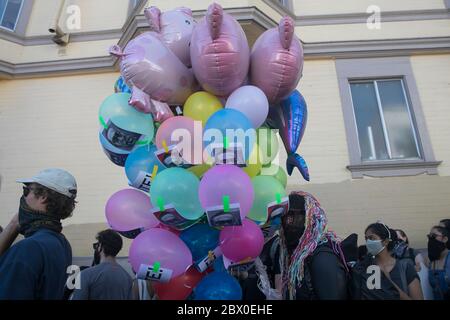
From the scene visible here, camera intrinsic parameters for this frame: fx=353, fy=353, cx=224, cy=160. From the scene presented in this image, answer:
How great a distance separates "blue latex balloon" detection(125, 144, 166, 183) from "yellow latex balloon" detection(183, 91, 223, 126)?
34cm

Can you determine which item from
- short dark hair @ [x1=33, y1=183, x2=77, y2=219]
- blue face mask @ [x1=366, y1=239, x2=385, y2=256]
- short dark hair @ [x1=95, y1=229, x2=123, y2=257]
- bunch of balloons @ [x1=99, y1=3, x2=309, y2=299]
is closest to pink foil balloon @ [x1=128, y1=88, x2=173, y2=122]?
bunch of balloons @ [x1=99, y1=3, x2=309, y2=299]

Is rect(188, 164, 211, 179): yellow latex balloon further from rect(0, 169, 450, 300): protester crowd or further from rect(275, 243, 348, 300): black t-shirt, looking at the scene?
rect(275, 243, 348, 300): black t-shirt

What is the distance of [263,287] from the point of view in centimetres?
217

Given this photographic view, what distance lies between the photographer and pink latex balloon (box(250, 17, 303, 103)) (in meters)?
2.09

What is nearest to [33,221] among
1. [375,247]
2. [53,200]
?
[53,200]

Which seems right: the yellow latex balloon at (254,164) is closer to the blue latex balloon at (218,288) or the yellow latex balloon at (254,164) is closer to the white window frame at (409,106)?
the blue latex balloon at (218,288)

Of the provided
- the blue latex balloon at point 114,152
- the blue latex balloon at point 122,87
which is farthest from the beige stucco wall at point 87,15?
the blue latex balloon at point 114,152

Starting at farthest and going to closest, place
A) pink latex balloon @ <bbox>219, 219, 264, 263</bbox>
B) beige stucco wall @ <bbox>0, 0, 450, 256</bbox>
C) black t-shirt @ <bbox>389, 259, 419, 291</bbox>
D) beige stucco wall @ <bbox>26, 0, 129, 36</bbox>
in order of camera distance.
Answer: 1. beige stucco wall @ <bbox>26, 0, 129, 36</bbox>
2. beige stucco wall @ <bbox>0, 0, 450, 256</bbox>
3. black t-shirt @ <bbox>389, 259, 419, 291</bbox>
4. pink latex balloon @ <bbox>219, 219, 264, 263</bbox>

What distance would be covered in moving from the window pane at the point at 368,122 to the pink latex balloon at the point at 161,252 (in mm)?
4251

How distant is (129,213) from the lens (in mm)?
2127

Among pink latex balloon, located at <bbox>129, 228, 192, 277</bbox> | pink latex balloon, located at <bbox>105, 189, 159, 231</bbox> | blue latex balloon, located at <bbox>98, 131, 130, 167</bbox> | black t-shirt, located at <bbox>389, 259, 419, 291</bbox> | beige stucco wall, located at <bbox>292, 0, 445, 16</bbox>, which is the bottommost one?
black t-shirt, located at <bbox>389, 259, 419, 291</bbox>

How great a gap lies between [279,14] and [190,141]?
4751 millimetres

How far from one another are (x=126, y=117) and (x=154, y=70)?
0.33m
